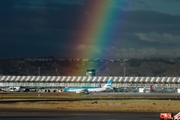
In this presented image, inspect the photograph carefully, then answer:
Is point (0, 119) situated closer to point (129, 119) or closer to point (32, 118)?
point (32, 118)

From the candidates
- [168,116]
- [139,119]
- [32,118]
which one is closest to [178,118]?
[168,116]

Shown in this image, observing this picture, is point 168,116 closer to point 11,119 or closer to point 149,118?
point 149,118

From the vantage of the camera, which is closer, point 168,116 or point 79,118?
point 168,116

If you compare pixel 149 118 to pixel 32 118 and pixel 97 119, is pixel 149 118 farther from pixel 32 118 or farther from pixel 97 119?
pixel 32 118

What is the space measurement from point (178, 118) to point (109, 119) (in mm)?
9571

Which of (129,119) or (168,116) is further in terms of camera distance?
(129,119)

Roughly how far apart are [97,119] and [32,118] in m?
8.65

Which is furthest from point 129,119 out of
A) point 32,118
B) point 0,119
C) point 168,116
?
point 0,119

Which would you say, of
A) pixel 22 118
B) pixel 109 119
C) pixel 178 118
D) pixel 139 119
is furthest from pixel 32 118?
pixel 178 118

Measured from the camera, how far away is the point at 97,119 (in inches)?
2489

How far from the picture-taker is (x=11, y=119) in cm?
6309

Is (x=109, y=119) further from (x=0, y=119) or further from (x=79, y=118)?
(x=0, y=119)

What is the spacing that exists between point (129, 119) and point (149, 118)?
3.63 meters

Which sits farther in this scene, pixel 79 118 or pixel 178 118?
pixel 79 118
